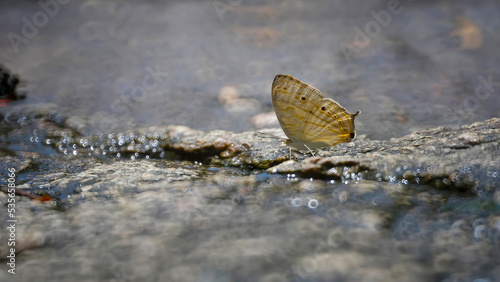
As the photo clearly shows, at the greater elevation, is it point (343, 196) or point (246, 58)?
point (246, 58)

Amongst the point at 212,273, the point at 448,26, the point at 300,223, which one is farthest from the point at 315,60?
the point at 212,273

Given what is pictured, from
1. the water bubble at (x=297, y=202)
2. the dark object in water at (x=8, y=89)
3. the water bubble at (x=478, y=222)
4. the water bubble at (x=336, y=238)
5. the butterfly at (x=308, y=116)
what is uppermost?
the dark object in water at (x=8, y=89)

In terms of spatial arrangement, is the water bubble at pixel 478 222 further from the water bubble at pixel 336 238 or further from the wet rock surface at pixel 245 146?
the water bubble at pixel 336 238

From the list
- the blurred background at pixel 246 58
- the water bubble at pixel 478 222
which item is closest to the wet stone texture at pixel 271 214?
the water bubble at pixel 478 222

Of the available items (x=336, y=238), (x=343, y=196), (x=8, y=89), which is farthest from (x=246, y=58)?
(x=336, y=238)

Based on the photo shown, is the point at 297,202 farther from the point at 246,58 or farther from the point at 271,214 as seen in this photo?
the point at 246,58

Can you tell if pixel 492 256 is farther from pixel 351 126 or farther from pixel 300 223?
pixel 351 126
